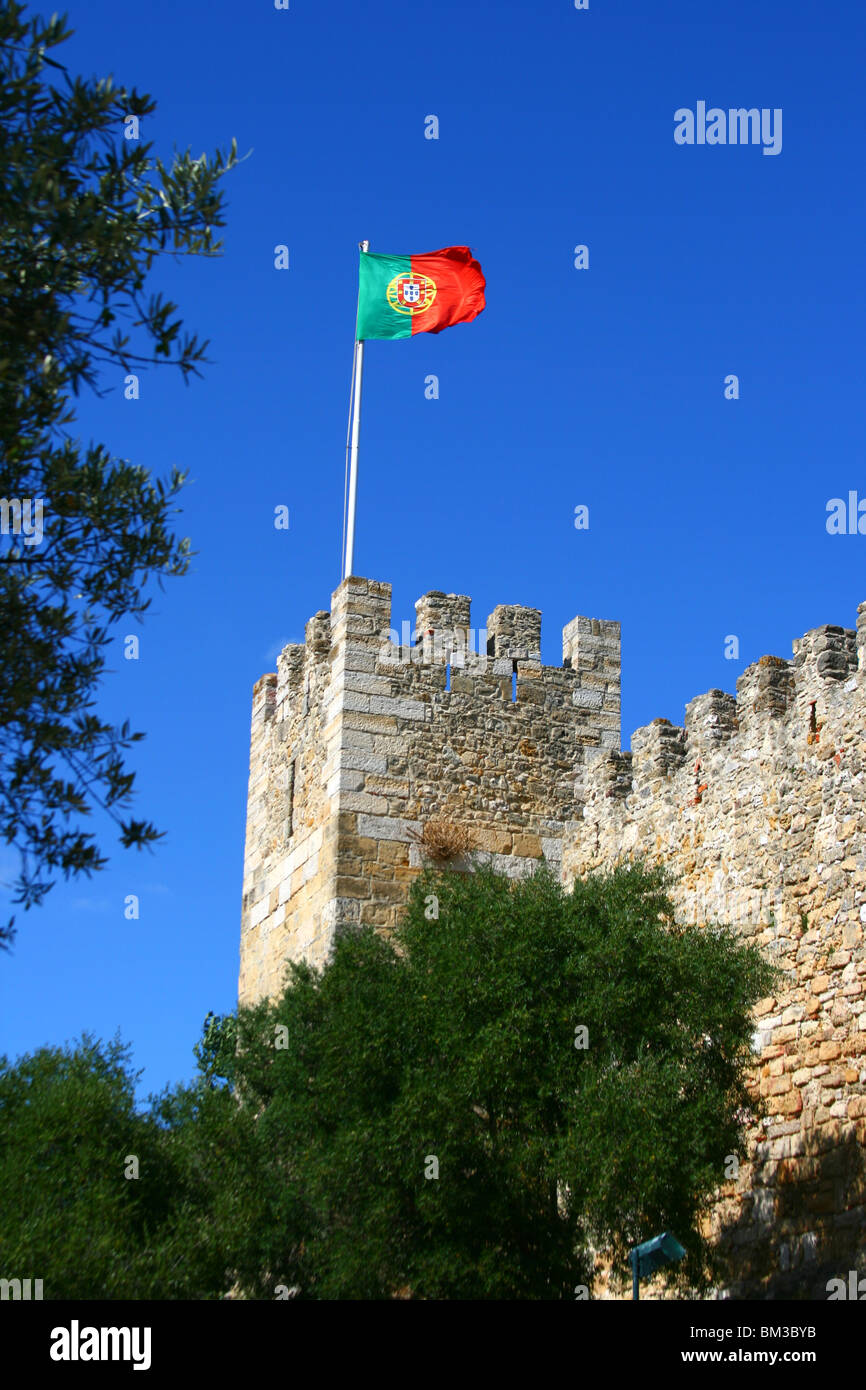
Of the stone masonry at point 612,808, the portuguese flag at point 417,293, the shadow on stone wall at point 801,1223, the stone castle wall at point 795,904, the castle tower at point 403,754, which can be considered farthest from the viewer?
the portuguese flag at point 417,293

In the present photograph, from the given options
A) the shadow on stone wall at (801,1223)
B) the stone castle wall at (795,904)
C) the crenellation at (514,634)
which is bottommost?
the shadow on stone wall at (801,1223)

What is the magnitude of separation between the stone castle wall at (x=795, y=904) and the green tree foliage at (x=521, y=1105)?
57cm

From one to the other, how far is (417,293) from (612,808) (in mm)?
6130

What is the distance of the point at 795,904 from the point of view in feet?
39.6

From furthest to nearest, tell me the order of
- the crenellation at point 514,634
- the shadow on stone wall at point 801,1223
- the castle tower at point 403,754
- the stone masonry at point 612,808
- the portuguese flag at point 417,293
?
the portuguese flag at point 417,293, the crenellation at point 514,634, the castle tower at point 403,754, the stone masonry at point 612,808, the shadow on stone wall at point 801,1223

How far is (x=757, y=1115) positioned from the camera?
437 inches

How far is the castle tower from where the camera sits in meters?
15.0

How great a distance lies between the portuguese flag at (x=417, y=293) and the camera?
698 inches

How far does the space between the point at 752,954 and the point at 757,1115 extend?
1.04 metres

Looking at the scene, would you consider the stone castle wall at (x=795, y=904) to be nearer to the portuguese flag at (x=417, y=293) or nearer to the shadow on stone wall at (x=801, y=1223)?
the shadow on stone wall at (x=801, y=1223)

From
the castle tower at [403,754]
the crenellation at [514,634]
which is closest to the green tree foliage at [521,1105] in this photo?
the castle tower at [403,754]

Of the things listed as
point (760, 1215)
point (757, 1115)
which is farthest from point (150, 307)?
point (760, 1215)

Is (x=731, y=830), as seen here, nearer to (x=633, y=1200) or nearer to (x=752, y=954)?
(x=752, y=954)

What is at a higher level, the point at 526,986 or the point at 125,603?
the point at 125,603
